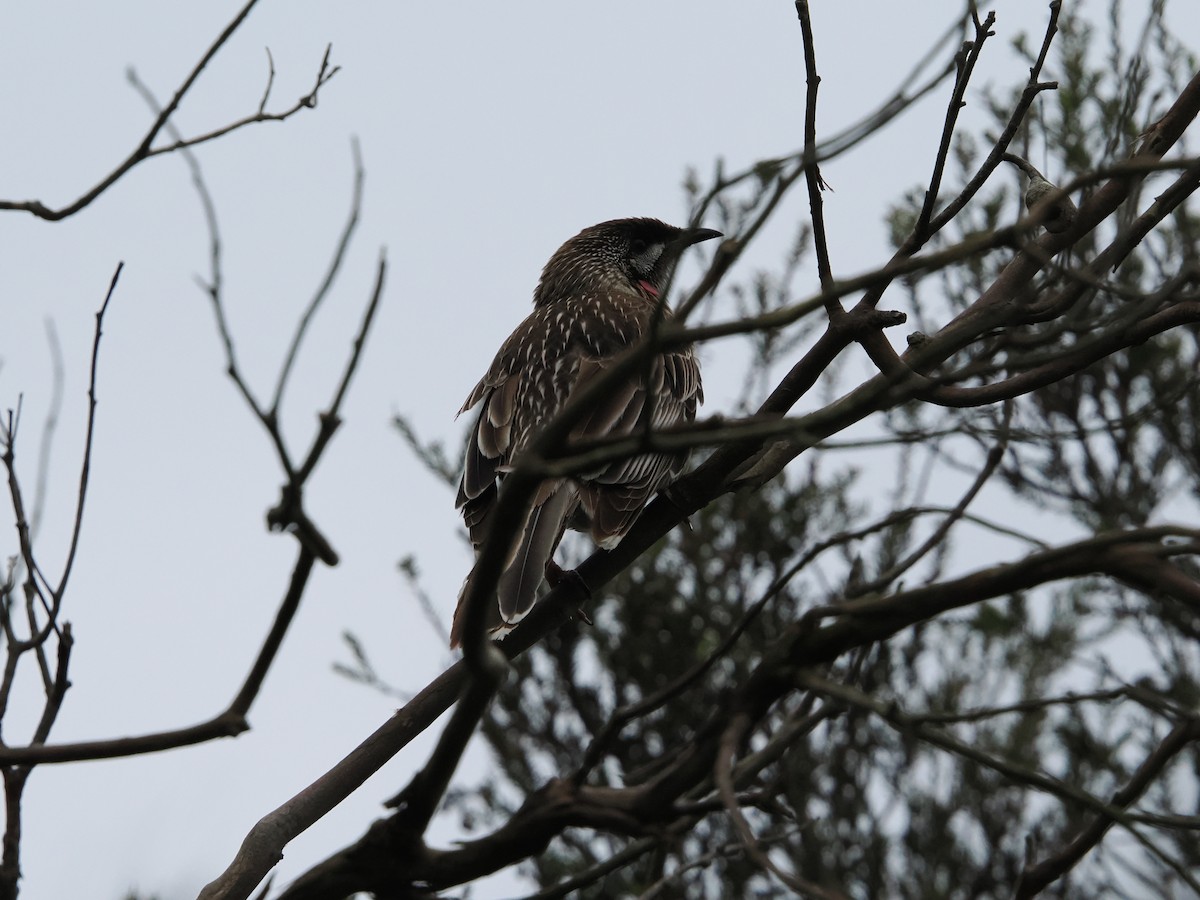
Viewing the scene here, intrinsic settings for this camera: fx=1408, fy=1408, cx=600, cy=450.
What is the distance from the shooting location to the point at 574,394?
324 centimetres

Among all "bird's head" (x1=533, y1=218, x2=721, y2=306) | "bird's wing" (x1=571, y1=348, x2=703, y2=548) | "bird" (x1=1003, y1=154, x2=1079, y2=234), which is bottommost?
"bird" (x1=1003, y1=154, x2=1079, y2=234)

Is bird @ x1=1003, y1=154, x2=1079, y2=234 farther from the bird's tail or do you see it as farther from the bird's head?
the bird's head

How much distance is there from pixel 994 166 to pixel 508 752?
16.5ft

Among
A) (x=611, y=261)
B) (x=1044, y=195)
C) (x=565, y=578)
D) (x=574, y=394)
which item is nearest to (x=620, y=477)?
(x=565, y=578)

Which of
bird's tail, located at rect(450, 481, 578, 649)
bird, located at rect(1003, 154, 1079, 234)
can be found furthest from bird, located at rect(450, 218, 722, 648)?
bird, located at rect(1003, 154, 1079, 234)

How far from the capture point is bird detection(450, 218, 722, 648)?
150 inches

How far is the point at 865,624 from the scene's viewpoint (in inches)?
67.6

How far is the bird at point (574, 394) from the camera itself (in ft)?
12.5

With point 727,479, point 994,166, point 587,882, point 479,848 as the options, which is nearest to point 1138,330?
point 994,166

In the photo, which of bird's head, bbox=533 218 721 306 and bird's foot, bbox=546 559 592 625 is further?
bird's head, bbox=533 218 721 306

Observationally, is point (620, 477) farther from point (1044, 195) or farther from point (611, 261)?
point (611, 261)

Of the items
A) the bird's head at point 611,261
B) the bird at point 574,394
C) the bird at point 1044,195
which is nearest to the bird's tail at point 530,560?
the bird at point 574,394

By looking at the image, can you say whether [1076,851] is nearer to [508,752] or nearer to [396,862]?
[396,862]

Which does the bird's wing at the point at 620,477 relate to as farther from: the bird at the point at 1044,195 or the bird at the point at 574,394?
the bird at the point at 1044,195
